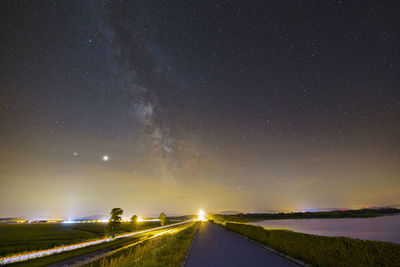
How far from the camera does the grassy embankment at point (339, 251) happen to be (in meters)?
7.38

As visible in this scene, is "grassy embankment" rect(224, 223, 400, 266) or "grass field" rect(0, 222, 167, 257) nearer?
"grassy embankment" rect(224, 223, 400, 266)

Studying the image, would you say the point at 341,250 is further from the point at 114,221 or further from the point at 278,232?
the point at 114,221

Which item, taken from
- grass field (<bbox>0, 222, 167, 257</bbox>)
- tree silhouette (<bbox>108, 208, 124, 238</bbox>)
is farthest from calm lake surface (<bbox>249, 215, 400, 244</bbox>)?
grass field (<bbox>0, 222, 167, 257</bbox>)

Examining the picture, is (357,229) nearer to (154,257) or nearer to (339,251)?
(339,251)

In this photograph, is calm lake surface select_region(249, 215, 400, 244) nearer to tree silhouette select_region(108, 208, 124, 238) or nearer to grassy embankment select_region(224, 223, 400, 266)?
grassy embankment select_region(224, 223, 400, 266)

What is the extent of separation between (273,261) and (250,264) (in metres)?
1.47

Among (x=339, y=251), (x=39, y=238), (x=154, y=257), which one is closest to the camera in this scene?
(x=339, y=251)

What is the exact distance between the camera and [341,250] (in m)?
8.94

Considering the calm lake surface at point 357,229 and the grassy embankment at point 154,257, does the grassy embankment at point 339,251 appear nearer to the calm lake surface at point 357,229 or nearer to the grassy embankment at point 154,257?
the grassy embankment at point 154,257

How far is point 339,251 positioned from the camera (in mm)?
9016

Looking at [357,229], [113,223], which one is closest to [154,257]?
[113,223]

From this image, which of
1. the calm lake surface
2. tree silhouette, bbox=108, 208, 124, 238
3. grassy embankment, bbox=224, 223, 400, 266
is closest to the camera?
grassy embankment, bbox=224, 223, 400, 266

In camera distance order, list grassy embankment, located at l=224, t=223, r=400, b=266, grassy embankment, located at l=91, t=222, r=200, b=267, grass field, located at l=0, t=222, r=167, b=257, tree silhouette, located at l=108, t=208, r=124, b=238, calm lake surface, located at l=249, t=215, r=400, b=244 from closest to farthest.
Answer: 1. grassy embankment, located at l=224, t=223, r=400, b=266
2. grassy embankment, located at l=91, t=222, r=200, b=267
3. calm lake surface, located at l=249, t=215, r=400, b=244
4. grass field, located at l=0, t=222, r=167, b=257
5. tree silhouette, located at l=108, t=208, r=124, b=238

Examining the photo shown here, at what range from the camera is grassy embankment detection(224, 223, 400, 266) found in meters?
7.38
